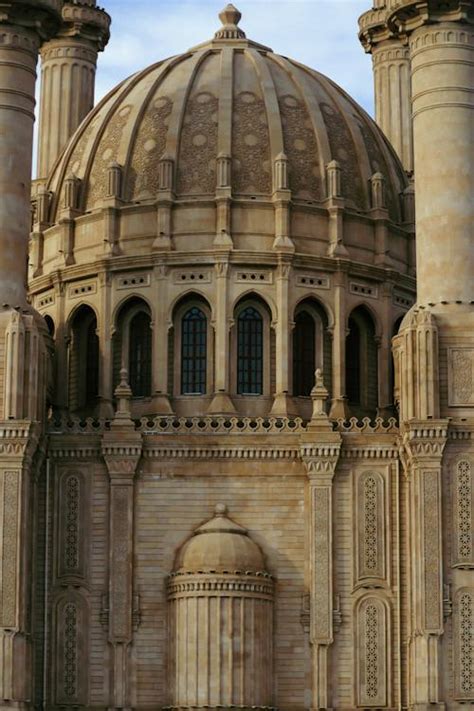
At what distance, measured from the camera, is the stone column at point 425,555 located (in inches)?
2333

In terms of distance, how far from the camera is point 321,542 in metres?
61.9

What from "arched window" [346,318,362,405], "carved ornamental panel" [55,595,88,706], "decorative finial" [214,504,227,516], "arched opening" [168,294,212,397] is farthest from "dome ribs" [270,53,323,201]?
"carved ornamental panel" [55,595,88,706]

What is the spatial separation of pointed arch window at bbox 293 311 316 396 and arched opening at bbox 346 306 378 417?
1183 millimetres

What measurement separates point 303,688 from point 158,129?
1857cm

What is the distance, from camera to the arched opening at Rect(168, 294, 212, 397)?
224ft

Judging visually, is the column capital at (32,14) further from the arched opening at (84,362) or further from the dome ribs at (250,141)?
the arched opening at (84,362)

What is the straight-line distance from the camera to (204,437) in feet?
207

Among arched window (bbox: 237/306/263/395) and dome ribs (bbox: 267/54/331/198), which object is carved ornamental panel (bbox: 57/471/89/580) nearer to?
arched window (bbox: 237/306/263/395)

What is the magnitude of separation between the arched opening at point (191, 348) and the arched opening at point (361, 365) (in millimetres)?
4209

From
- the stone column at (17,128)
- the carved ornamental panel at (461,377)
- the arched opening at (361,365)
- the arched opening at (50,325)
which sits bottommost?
the carved ornamental panel at (461,377)

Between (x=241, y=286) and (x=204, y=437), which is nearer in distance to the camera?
(x=204, y=437)

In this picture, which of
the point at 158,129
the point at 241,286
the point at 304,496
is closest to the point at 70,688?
the point at 304,496

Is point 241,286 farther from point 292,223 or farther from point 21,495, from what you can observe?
point 21,495

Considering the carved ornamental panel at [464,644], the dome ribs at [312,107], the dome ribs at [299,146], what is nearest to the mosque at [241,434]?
the carved ornamental panel at [464,644]
